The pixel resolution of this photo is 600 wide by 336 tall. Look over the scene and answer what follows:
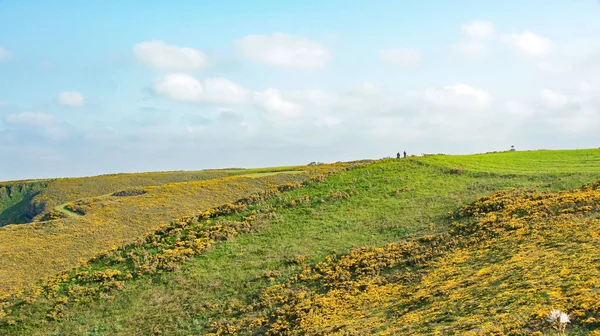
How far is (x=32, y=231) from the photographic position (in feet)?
192

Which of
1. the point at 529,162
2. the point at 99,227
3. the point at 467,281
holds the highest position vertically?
the point at 529,162

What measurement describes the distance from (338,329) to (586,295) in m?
8.46

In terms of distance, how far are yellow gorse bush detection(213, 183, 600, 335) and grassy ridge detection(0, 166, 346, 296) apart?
19.8 m

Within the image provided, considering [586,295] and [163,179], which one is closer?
[586,295]

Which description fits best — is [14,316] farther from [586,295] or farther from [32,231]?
[32,231]

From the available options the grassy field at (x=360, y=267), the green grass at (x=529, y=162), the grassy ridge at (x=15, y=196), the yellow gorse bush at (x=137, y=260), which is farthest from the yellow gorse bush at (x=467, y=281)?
the grassy ridge at (x=15, y=196)

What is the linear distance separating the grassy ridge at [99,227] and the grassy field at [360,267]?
350 inches

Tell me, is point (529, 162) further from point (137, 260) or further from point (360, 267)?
point (137, 260)

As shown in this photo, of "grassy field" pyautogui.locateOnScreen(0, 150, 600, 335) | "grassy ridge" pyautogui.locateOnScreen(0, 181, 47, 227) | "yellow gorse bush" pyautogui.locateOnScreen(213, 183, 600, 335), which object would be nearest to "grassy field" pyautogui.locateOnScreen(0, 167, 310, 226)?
"grassy ridge" pyautogui.locateOnScreen(0, 181, 47, 227)

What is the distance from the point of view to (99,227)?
57.5m

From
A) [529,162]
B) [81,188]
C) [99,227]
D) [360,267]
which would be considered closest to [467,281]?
[360,267]

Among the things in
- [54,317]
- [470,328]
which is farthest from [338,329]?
[54,317]

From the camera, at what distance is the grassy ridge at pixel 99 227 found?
151ft

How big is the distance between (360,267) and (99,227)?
41.9 metres
